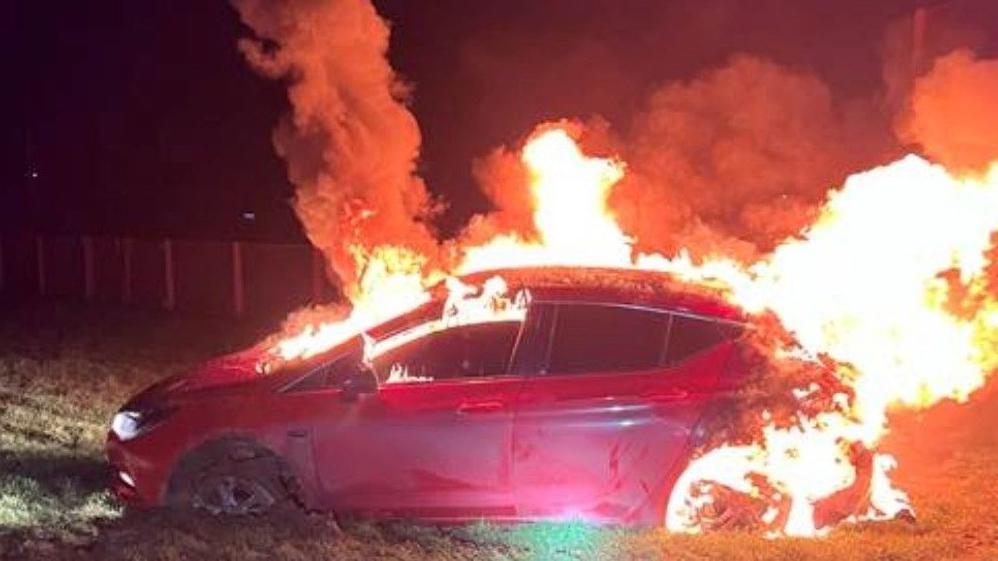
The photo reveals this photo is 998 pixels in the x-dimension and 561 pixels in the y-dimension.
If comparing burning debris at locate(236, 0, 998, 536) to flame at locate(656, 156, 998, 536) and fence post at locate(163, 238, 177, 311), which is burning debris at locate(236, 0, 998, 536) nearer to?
flame at locate(656, 156, 998, 536)

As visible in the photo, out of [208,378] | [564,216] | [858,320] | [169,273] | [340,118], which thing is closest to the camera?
[208,378]

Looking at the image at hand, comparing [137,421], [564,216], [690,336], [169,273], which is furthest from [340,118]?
[169,273]

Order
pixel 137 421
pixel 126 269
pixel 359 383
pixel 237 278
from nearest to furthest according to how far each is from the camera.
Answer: pixel 359 383, pixel 137 421, pixel 237 278, pixel 126 269

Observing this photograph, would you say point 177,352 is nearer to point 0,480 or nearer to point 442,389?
point 0,480

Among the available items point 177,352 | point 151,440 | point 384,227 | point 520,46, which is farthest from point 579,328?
point 520,46

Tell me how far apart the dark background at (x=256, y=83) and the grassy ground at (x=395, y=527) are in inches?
182

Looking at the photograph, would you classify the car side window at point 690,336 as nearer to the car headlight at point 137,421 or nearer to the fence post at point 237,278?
the car headlight at point 137,421

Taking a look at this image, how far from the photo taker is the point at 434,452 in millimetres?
6938

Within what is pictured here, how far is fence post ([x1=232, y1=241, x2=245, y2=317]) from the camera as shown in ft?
73.4

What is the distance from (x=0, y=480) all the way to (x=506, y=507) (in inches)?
135

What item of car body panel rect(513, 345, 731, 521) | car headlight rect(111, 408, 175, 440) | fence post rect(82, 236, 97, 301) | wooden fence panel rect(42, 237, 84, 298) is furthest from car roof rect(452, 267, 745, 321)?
wooden fence panel rect(42, 237, 84, 298)

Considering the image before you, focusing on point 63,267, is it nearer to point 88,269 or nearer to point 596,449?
point 88,269

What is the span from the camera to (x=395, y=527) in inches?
269

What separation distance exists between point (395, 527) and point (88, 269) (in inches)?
860
